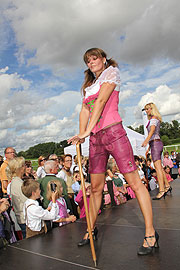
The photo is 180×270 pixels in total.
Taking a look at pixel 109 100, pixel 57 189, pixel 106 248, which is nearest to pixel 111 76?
pixel 109 100

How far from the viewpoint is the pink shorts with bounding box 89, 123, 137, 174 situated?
2.16 meters

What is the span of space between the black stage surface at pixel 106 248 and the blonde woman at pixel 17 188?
2.54 feet

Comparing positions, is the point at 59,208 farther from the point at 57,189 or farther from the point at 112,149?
the point at 112,149

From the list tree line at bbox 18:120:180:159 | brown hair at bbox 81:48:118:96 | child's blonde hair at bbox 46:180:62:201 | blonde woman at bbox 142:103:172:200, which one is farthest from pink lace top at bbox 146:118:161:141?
tree line at bbox 18:120:180:159

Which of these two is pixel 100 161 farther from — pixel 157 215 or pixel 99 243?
pixel 157 215

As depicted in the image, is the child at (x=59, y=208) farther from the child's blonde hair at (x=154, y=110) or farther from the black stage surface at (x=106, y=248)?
the child's blonde hair at (x=154, y=110)

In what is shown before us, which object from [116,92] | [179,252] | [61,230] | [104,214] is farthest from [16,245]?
[116,92]

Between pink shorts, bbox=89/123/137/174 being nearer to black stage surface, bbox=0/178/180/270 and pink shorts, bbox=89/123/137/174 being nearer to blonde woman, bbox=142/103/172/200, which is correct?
black stage surface, bbox=0/178/180/270

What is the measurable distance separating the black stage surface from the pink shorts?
2.37ft

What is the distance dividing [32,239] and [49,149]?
219ft

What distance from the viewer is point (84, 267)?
6.11 ft

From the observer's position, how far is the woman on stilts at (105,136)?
2071 mm

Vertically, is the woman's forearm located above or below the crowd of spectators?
above

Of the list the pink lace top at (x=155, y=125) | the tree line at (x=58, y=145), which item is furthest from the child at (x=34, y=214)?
the tree line at (x=58, y=145)
